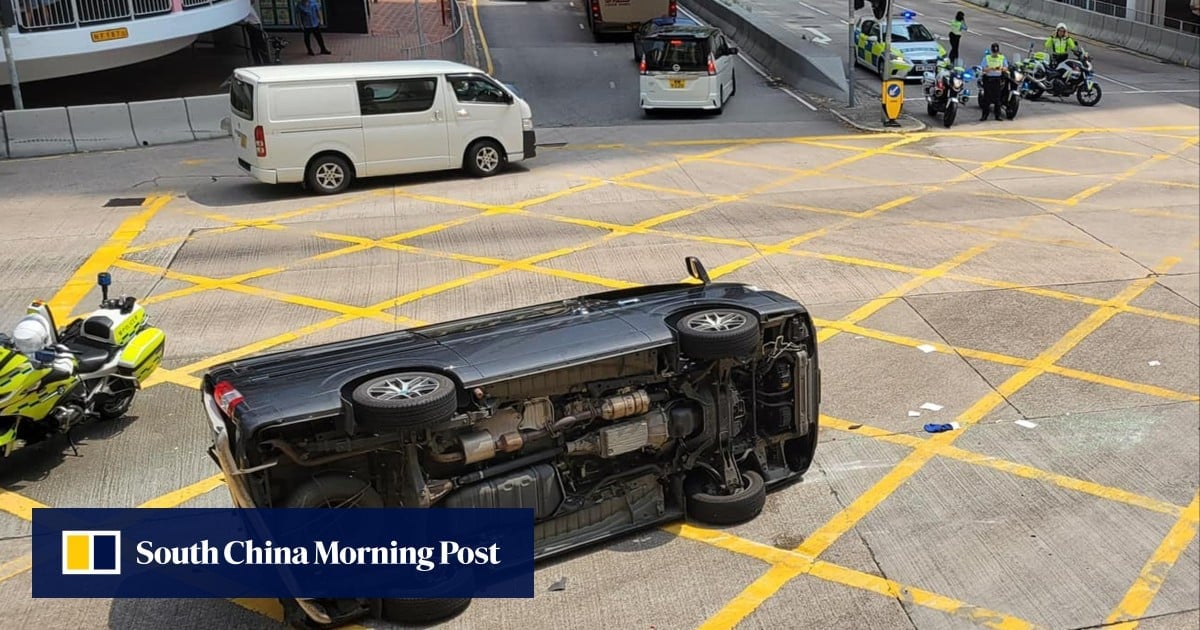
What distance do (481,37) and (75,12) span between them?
1393cm

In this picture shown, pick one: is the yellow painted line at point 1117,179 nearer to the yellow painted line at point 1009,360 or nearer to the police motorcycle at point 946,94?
the police motorcycle at point 946,94

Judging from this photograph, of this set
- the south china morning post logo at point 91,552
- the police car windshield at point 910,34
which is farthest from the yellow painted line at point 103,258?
the police car windshield at point 910,34

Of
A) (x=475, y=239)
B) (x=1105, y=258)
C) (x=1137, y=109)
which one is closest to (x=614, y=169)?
(x=475, y=239)

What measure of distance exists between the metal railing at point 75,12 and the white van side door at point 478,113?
754cm

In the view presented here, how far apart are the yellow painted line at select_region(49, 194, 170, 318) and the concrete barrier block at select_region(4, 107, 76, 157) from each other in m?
4.08

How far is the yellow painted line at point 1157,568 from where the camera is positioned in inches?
266

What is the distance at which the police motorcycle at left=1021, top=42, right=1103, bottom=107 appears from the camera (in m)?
23.3

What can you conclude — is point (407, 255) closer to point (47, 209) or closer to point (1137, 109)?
point (47, 209)

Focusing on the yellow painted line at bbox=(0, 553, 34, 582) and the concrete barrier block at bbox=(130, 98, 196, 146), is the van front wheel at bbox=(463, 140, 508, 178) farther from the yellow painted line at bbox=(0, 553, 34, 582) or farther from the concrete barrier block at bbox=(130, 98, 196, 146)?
the yellow painted line at bbox=(0, 553, 34, 582)

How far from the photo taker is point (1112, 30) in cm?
3247

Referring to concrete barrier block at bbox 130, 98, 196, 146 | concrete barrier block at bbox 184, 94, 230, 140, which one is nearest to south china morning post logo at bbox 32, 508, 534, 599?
concrete barrier block at bbox 130, 98, 196, 146

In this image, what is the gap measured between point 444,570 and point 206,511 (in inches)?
87.3

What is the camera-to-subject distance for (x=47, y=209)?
1614 centimetres

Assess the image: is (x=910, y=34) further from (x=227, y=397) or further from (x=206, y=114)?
(x=227, y=397)
